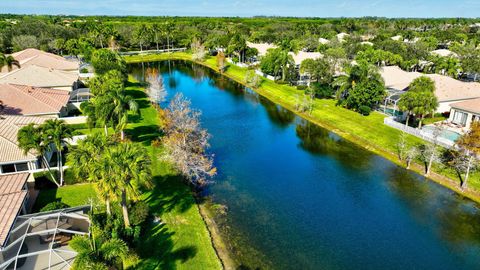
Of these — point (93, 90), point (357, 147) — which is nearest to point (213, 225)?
point (357, 147)

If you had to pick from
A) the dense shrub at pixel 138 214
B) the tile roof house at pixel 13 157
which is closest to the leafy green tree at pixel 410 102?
the dense shrub at pixel 138 214

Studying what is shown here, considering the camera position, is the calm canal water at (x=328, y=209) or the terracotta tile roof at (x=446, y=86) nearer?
the calm canal water at (x=328, y=209)

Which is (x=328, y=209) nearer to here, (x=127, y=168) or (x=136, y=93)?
(x=127, y=168)

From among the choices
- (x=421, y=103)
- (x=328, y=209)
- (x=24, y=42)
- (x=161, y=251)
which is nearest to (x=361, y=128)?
(x=421, y=103)

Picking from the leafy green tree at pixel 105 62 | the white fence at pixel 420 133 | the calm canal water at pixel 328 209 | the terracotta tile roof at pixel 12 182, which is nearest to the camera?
the calm canal water at pixel 328 209

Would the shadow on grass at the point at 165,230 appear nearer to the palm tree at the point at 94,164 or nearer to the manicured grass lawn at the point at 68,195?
the palm tree at the point at 94,164

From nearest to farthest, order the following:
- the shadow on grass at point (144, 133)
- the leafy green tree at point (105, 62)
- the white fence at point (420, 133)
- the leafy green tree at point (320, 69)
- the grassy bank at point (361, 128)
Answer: the grassy bank at point (361, 128)
the white fence at point (420, 133)
the shadow on grass at point (144, 133)
the leafy green tree at point (105, 62)
the leafy green tree at point (320, 69)
